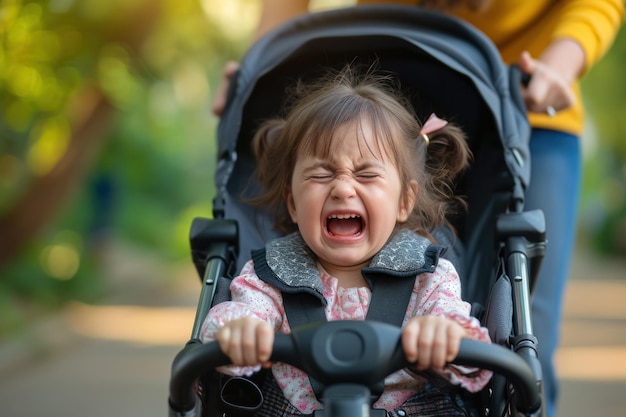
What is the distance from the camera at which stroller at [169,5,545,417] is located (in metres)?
2.37

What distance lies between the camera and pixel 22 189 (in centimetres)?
714

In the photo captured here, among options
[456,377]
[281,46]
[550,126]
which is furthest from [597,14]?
[456,377]

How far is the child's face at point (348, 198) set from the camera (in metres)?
2.39

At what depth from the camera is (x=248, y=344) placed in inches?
76.5

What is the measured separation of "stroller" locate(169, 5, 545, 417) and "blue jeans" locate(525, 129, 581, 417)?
0.16m

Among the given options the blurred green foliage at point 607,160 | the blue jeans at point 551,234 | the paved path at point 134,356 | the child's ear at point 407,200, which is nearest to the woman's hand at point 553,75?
the blue jeans at point 551,234

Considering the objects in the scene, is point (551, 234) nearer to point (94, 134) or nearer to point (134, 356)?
point (134, 356)

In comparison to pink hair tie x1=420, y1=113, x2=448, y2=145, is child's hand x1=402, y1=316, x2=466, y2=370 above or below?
below

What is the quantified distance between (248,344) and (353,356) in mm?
224

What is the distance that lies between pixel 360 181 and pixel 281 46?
2.45 feet

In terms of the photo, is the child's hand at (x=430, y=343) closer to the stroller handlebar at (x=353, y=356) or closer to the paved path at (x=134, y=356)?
the stroller handlebar at (x=353, y=356)

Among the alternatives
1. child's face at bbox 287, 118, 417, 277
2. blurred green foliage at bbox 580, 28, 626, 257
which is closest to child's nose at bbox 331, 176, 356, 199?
child's face at bbox 287, 118, 417, 277

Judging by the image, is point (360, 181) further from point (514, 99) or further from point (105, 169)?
point (105, 169)

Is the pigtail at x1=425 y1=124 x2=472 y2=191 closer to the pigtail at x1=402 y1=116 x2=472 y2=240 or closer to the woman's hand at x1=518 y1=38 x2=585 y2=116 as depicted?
the pigtail at x1=402 y1=116 x2=472 y2=240
